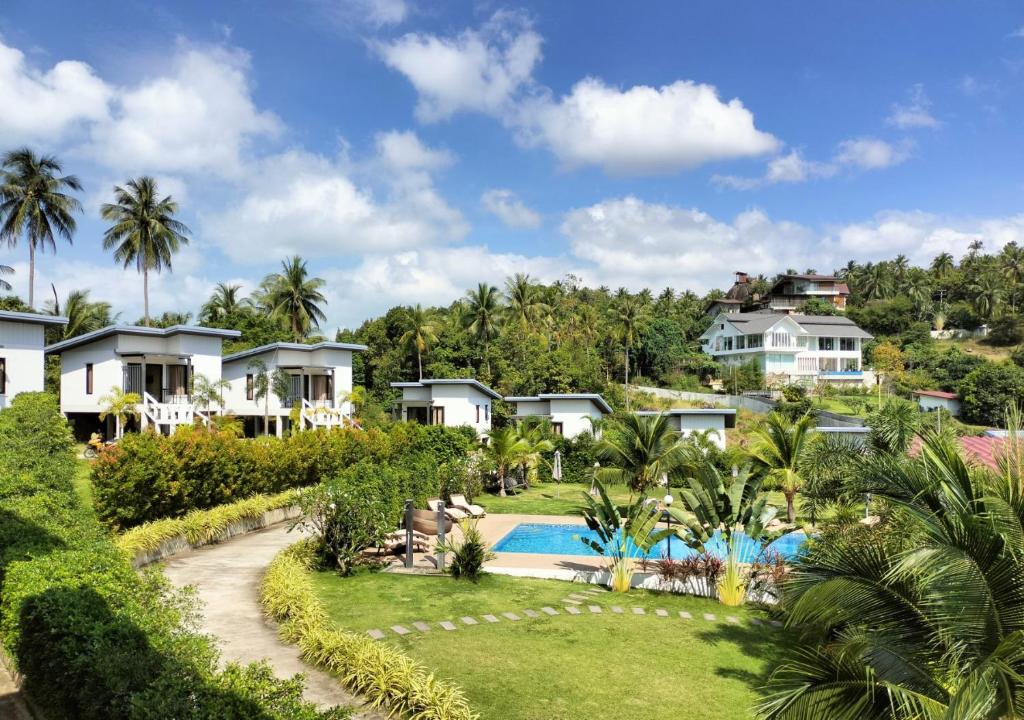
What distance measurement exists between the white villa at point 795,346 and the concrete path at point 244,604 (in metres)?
61.6

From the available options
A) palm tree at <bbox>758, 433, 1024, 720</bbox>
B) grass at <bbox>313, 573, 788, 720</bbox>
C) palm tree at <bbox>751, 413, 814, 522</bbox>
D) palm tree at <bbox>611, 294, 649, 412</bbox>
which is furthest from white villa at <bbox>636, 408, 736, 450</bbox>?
palm tree at <bbox>758, 433, 1024, 720</bbox>

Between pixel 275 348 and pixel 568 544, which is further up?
pixel 275 348

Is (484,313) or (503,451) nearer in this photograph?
(503,451)

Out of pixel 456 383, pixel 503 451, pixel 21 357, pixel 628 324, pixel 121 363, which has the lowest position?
pixel 503 451

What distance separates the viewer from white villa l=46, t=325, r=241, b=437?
31.1m

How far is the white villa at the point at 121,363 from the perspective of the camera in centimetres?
3112

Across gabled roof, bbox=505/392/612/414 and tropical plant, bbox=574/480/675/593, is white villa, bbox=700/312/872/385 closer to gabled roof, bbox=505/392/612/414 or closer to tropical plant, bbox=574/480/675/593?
gabled roof, bbox=505/392/612/414

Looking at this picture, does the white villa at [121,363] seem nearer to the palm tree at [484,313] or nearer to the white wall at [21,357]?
the white wall at [21,357]

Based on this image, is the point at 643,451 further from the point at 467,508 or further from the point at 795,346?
the point at 795,346

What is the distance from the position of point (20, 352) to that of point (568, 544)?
2135cm

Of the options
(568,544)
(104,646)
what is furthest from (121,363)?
(104,646)

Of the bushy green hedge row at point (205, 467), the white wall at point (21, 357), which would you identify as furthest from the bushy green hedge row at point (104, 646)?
the white wall at point (21, 357)

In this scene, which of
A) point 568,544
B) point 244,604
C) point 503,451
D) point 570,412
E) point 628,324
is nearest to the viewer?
point 244,604

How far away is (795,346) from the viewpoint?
232ft
